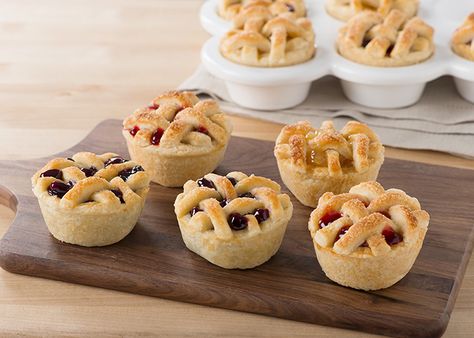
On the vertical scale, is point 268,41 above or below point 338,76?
above

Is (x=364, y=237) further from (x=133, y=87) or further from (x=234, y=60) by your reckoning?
(x=133, y=87)

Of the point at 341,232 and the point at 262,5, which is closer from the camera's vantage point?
the point at 341,232

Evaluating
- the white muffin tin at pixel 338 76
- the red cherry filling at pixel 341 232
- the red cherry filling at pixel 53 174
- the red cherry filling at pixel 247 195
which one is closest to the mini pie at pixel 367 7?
the white muffin tin at pixel 338 76

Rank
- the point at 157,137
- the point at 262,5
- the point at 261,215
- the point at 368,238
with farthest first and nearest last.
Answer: the point at 262,5
the point at 157,137
the point at 261,215
the point at 368,238

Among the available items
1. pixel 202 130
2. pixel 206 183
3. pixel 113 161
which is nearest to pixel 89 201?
pixel 113 161

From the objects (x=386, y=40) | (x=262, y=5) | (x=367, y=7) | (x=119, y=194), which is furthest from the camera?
(x=367, y=7)

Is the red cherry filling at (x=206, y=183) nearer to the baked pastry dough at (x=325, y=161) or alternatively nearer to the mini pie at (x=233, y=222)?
the mini pie at (x=233, y=222)

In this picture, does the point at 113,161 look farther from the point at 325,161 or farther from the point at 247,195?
the point at 325,161

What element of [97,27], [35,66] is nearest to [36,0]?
[97,27]
